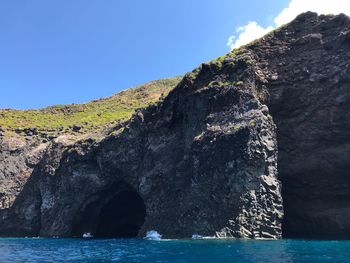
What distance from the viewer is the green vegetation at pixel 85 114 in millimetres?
99875

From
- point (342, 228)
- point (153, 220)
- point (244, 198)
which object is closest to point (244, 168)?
point (244, 198)

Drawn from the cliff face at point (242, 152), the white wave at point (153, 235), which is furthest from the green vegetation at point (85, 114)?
the white wave at point (153, 235)

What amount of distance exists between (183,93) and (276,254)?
38470 millimetres

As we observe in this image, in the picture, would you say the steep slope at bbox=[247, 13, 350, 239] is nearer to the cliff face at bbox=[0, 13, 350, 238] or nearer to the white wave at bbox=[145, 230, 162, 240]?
the cliff face at bbox=[0, 13, 350, 238]

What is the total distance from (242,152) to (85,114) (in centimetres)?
7118

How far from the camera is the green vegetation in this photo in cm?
9988

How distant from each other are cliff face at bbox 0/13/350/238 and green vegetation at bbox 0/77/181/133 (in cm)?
1863

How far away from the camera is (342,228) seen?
6216cm

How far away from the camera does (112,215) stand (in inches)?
3253

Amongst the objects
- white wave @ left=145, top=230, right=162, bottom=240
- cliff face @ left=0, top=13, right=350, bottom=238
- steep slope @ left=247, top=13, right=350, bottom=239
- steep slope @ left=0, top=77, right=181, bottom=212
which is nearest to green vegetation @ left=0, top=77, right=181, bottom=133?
steep slope @ left=0, top=77, right=181, bottom=212

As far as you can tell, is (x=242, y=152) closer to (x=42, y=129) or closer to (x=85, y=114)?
(x=42, y=129)

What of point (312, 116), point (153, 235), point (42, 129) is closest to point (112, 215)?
point (153, 235)

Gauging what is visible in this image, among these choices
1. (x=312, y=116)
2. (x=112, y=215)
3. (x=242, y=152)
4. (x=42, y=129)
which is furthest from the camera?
(x=42, y=129)

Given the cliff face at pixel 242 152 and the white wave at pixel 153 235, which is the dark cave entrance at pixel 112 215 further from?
the white wave at pixel 153 235
